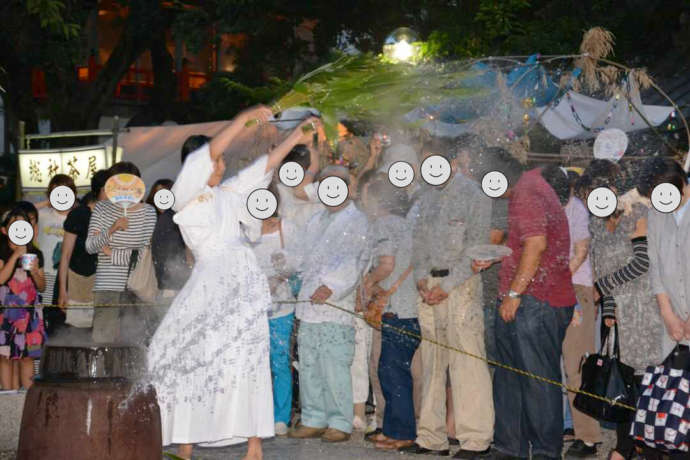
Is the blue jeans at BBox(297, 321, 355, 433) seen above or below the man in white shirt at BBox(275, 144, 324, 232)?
below

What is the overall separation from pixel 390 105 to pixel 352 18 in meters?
11.3

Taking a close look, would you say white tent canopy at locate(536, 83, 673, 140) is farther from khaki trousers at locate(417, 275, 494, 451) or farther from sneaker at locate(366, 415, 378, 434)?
sneaker at locate(366, 415, 378, 434)

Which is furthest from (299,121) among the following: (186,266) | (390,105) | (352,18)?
(352,18)

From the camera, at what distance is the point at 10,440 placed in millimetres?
6852

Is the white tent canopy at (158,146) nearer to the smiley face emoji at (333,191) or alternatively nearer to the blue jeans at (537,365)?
the smiley face emoji at (333,191)

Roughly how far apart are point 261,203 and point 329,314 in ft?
3.27

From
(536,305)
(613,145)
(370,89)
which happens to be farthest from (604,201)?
(370,89)

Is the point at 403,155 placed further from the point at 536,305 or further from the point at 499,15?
the point at 499,15

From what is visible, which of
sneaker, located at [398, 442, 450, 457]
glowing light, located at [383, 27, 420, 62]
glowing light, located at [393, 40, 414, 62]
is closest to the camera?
sneaker, located at [398, 442, 450, 457]

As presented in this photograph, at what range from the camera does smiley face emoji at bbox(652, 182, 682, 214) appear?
560 centimetres

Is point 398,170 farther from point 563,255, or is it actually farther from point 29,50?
point 29,50

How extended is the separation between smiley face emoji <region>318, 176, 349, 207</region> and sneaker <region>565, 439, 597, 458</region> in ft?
7.49

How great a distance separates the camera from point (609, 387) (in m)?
5.75

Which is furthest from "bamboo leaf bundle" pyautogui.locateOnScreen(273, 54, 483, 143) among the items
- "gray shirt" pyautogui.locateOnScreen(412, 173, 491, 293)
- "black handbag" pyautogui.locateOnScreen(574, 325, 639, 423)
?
"black handbag" pyautogui.locateOnScreen(574, 325, 639, 423)
